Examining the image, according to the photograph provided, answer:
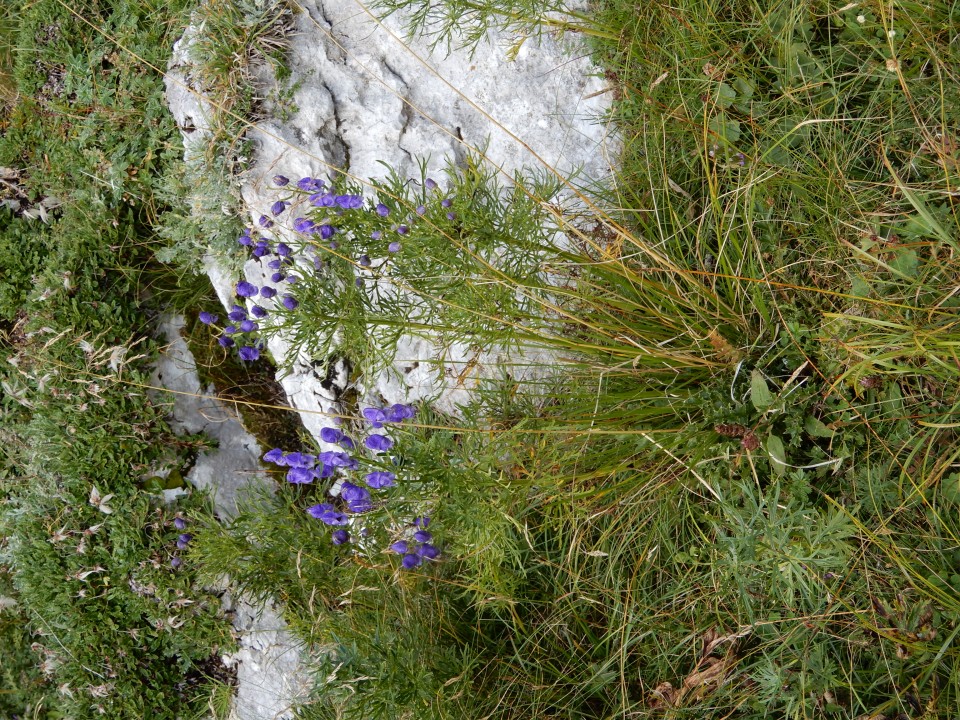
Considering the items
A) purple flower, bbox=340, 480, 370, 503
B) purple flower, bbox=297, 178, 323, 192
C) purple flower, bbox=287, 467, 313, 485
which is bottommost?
purple flower, bbox=340, 480, 370, 503

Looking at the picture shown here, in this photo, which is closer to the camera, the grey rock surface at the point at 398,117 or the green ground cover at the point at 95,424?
the grey rock surface at the point at 398,117

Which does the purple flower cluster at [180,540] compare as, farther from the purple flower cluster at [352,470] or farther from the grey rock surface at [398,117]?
the purple flower cluster at [352,470]

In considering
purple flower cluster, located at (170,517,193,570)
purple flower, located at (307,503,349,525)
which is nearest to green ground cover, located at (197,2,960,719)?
purple flower, located at (307,503,349,525)

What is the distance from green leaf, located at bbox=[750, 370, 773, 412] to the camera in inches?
113

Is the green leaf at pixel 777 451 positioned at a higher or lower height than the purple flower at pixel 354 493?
lower

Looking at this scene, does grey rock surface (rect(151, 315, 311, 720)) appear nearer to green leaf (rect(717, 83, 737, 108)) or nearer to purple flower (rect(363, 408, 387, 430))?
purple flower (rect(363, 408, 387, 430))

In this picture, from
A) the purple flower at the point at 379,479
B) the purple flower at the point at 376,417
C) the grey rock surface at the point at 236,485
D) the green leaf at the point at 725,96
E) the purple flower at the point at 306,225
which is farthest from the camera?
the grey rock surface at the point at 236,485

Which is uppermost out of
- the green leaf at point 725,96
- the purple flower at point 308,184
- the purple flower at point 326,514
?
the purple flower at point 308,184

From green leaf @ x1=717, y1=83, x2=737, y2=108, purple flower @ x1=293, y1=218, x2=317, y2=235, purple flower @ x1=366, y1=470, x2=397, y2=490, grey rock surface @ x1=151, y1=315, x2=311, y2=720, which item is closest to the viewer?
purple flower @ x1=366, y1=470, x2=397, y2=490

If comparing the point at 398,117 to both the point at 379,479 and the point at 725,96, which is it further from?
the point at 379,479

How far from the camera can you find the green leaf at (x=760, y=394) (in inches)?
113

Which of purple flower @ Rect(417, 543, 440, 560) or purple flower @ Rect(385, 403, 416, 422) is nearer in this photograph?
purple flower @ Rect(385, 403, 416, 422)

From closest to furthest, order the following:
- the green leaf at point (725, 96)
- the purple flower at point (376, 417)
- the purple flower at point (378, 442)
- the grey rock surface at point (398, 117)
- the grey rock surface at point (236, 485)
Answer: the purple flower at point (378, 442) → the purple flower at point (376, 417) → the green leaf at point (725, 96) → the grey rock surface at point (398, 117) → the grey rock surface at point (236, 485)

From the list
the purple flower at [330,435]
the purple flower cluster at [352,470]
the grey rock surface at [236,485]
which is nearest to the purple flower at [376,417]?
the purple flower cluster at [352,470]
